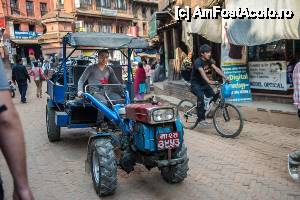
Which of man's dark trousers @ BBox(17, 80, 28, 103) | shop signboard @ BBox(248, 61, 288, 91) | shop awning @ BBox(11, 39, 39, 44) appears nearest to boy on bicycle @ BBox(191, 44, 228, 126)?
shop signboard @ BBox(248, 61, 288, 91)

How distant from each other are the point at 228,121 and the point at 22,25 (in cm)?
4388

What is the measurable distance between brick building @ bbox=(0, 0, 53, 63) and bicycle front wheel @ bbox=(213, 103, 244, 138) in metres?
37.6

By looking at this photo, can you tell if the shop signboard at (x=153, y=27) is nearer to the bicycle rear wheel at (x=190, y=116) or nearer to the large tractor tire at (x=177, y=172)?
the bicycle rear wheel at (x=190, y=116)

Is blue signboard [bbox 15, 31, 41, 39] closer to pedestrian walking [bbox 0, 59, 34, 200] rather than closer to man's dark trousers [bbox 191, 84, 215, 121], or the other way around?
man's dark trousers [bbox 191, 84, 215, 121]

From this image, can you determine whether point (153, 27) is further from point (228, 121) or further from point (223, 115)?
point (228, 121)

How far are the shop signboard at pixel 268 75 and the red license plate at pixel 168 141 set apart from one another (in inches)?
244

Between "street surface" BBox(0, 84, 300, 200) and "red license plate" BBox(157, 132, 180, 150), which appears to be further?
"street surface" BBox(0, 84, 300, 200)

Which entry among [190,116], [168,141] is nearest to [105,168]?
[168,141]

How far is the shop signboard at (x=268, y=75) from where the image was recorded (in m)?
9.95

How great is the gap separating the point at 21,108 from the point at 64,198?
10.6 metres

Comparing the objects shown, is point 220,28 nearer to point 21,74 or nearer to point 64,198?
point 64,198

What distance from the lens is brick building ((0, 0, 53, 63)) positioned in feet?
145

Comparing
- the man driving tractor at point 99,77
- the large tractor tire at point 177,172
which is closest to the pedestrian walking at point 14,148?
the large tractor tire at point 177,172

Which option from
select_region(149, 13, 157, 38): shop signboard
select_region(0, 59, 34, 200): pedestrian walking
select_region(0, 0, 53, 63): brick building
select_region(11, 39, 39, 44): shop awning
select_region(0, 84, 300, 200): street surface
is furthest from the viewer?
select_region(11, 39, 39, 44): shop awning
